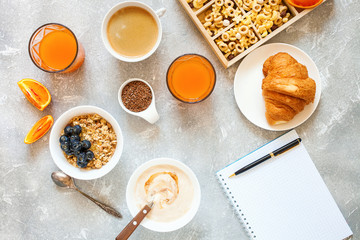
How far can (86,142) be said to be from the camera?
4.79 feet

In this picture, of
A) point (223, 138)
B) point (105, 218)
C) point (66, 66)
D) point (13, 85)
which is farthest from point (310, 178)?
point (13, 85)

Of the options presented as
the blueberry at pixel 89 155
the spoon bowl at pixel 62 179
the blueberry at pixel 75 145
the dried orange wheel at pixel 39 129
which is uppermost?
the dried orange wheel at pixel 39 129

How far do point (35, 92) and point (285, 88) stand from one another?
1190 mm

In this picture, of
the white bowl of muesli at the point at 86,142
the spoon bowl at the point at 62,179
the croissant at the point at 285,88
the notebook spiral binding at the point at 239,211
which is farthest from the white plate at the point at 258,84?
the spoon bowl at the point at 62,179

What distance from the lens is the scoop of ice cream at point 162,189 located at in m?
1.51

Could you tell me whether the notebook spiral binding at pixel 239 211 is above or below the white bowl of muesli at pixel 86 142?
below

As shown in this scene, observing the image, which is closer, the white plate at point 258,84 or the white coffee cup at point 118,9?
the white coffee cup at point 118,9

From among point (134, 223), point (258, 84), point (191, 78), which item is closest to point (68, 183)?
point (134, 223)

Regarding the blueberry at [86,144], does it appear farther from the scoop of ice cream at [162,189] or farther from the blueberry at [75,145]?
the scoop of ice cream at [162,189]

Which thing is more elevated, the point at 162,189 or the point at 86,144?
the point at 86,144

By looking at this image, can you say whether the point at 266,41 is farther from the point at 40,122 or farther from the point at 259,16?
the point at 40,122

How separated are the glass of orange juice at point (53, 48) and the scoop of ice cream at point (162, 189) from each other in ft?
2.17

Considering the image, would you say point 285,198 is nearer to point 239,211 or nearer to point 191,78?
point 239,211

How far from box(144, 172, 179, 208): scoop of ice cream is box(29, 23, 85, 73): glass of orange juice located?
2.17 ft
